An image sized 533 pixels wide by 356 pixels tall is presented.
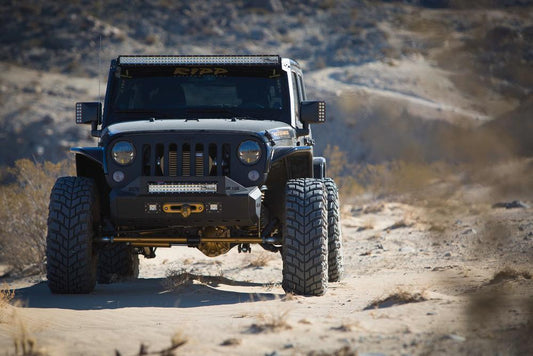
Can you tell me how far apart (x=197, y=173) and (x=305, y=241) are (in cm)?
119

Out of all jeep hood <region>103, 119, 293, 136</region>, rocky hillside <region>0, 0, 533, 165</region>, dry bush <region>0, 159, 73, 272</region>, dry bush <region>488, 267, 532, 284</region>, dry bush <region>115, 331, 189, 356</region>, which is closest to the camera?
dry bush <region>115, 331, 189, 356</region>

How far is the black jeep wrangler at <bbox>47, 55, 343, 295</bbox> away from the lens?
7352 mm

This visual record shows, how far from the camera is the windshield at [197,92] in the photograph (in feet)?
28.1

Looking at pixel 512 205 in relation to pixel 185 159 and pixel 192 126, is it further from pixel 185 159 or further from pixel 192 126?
pixel 185 159

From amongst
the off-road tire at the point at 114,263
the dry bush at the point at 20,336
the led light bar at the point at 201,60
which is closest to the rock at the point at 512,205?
the off-road tire at the point at 114,263

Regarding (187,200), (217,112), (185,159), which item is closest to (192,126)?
(185,159)

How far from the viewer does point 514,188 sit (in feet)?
15.5

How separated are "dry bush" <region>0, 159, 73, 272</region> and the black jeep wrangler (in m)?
5.30

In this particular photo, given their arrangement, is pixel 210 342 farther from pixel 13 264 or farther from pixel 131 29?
pixel 131 29

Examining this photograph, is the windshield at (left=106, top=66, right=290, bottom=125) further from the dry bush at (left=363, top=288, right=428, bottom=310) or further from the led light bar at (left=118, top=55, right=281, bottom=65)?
the dry bush at (left=363, top=288, right=428, bottom=310)

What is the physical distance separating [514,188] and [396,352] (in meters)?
1.24

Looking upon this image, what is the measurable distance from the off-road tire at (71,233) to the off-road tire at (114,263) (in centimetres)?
185

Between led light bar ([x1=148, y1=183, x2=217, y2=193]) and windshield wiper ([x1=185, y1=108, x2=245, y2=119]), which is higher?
windshield wiper ([x1=185, y1=108, x2=245, y2=119])

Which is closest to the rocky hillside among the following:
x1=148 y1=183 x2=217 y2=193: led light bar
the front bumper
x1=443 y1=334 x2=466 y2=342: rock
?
the front bumper
